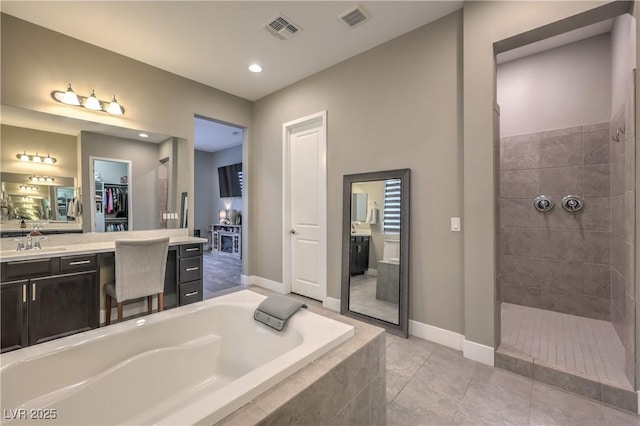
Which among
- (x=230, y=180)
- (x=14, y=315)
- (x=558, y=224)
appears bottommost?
(x=14, y=315)

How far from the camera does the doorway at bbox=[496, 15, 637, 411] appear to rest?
88.6 inches

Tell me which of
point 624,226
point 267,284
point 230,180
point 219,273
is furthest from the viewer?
point 230,180

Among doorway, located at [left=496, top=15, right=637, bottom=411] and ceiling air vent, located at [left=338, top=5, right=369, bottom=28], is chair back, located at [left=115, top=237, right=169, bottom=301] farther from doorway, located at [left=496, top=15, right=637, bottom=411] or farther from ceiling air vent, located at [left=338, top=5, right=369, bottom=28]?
doorway, located at [left=496, top=15, right=637, bottom=411]

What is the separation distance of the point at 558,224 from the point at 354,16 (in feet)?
9.81

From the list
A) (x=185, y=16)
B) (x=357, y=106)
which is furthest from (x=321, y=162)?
(x=185, y=16)

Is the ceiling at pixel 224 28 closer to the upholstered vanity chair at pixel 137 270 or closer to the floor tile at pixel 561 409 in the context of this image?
the upholstered vanity chair at pixel 137 270

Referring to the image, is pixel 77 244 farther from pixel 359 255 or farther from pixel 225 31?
pixel 359 255

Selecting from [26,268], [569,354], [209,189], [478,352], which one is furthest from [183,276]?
[209,189]

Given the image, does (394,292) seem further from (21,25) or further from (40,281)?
(21,25)

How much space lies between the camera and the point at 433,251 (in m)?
2.52

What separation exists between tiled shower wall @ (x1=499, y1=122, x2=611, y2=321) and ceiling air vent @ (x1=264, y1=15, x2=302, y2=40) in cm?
267

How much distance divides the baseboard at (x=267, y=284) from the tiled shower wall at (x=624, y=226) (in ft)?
10.7

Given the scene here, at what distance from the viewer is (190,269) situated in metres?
3.12

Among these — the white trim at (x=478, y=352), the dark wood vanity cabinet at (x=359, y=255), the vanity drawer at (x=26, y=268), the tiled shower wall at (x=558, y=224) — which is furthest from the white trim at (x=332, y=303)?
the vanity drawer at (x=26, y=268)
